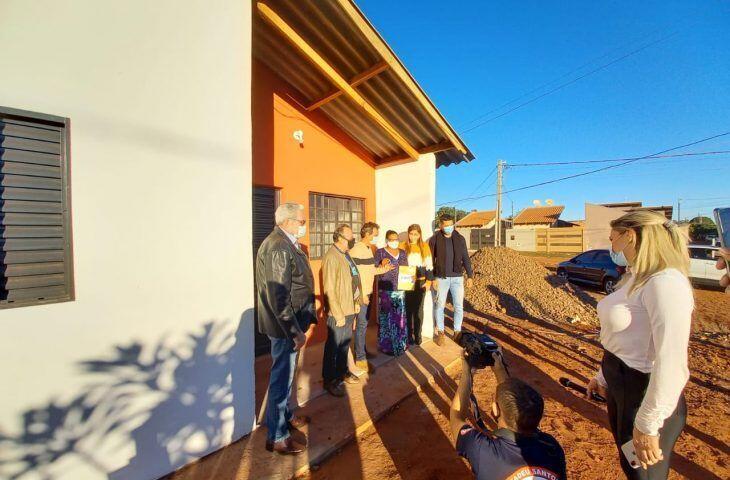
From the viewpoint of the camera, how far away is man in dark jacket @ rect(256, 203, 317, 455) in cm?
230

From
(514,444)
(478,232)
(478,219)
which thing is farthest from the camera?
(478,219)

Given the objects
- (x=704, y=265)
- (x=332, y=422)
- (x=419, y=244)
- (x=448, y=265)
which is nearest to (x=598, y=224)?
(x=704, y=265)

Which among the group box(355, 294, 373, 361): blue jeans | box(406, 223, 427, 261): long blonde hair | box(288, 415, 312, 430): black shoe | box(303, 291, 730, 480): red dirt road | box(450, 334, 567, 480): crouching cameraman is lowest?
box(303, 291, 730, 480): red dirt road

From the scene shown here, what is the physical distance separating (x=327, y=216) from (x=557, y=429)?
159 inches

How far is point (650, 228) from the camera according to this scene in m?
1.51

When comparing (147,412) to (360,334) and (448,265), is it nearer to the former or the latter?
(360,334)

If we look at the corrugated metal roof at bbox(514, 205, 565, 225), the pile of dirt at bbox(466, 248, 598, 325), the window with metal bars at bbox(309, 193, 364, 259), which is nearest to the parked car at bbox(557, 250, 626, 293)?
the pile of dirt at bbox(466, 248, 598, 325)

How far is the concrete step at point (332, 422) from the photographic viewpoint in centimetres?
228

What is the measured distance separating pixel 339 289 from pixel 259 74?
10.0 feet

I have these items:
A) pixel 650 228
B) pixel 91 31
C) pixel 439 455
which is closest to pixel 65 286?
pixel 91 31

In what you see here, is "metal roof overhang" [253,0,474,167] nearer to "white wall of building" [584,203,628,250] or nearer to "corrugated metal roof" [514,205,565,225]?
"white wall of building" [584,203,628,250]

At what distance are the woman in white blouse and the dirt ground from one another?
116 cm

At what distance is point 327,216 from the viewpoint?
513 centimetres

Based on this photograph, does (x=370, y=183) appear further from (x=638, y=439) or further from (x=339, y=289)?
(x=638, y=439)
